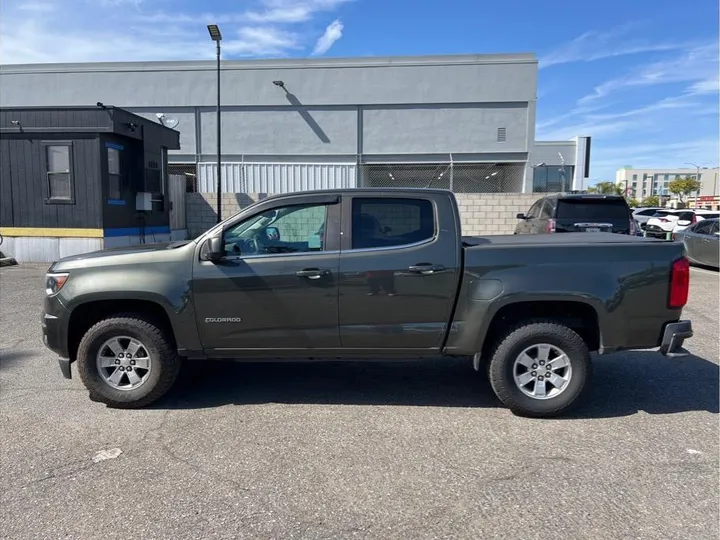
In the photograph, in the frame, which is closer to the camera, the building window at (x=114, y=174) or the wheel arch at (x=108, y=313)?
the wheel arch at (x=108, y=313)

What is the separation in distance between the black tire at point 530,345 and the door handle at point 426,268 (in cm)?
82

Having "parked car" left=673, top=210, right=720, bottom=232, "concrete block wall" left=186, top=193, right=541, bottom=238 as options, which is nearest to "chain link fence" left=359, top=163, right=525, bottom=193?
"parked car" left=673, top=210, right=720, bottom=232

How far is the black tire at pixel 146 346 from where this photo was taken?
4.47 meters

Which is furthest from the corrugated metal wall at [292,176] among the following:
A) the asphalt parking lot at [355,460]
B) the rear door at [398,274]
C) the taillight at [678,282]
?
the taillight at [678,282]

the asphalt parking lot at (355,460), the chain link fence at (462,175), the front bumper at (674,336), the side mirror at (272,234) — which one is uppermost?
the chain link fence at (462,175)

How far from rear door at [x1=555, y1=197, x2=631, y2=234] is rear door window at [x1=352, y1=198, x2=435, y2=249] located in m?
7.00

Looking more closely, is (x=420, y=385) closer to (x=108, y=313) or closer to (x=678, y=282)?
(x=678, y=282)

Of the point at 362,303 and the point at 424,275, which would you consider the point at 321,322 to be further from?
the point at 424,275

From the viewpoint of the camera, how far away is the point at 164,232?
16031mm

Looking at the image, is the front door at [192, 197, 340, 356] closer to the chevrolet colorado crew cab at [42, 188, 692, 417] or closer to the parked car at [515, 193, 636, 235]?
the chevrolet colorado crew cab at [42, 188, 692, 417]

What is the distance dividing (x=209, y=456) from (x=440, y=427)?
5.77ft

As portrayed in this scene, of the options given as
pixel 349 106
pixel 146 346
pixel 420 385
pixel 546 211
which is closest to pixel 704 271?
pixel 546 211

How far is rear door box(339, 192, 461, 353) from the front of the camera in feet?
14.2

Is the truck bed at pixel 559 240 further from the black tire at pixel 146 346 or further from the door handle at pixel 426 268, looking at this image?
the black tire at pixel 146 346
